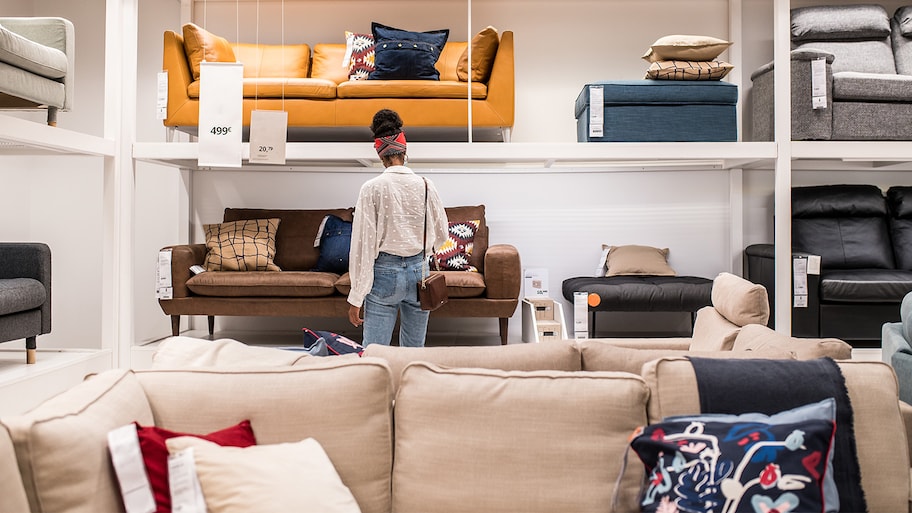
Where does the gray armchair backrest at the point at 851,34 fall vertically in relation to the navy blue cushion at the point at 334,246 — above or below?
above

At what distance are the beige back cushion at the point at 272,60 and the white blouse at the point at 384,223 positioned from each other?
2.61 metres

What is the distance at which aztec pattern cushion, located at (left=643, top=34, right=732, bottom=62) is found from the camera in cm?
460

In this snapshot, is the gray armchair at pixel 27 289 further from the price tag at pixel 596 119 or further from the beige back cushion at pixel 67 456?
the price tag at pixel 596 119

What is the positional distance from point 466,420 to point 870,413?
94 centimetres

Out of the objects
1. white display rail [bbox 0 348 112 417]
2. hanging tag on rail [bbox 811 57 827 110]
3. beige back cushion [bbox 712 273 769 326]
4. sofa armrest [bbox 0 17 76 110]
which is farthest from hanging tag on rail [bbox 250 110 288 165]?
hanging tag on rail [bbox 811 57 827 110]

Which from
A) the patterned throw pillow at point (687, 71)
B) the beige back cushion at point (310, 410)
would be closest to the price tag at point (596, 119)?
the patterned throw pillow at point (687, 71)

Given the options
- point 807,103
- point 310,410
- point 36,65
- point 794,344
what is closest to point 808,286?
point 807,103

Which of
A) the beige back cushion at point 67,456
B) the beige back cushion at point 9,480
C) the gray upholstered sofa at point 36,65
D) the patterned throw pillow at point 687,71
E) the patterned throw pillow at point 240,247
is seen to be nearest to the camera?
the beige back cushion at point 9,480

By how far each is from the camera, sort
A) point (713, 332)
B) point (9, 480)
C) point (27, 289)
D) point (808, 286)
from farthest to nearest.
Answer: point (808, 286) → point (27, 289) → point (713, 332) → point (9, 480)

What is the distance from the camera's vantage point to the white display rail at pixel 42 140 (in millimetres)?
3414

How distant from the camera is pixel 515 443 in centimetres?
161

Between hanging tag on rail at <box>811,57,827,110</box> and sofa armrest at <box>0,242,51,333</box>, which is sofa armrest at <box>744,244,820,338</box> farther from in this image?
sofa armrest at <box>0,242,51,333</box>

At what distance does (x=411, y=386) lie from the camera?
66.5 inches

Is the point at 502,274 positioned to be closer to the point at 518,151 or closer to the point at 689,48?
the point at 518,151
